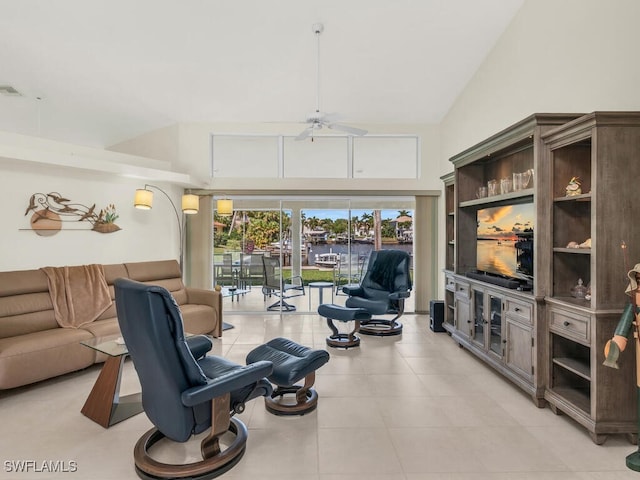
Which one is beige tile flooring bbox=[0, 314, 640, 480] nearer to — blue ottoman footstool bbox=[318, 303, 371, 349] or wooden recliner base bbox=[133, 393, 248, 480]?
wooden recliner base bbox=[133, 393, 248, 480]

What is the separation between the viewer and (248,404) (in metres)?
2.97

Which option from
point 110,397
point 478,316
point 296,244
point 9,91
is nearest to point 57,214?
point 9,91

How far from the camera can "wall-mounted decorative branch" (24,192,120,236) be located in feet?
13.7

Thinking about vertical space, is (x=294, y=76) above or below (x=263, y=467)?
above

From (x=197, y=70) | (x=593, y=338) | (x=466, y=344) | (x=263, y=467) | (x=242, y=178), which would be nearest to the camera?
(x=263, y=467)

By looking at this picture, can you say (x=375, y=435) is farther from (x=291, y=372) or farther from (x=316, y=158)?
(x=316, y=158)

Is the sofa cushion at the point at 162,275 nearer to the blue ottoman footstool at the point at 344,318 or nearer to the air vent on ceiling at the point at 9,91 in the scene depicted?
the blue ottoman footstool at the point at 344,318

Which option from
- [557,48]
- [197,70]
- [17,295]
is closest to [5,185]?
[17,295]

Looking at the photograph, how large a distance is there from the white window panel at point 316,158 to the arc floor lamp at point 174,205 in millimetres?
1592

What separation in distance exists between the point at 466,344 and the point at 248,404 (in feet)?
8.52

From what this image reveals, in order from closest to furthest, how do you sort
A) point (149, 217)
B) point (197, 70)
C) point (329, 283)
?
point (197, 70), point (149, 217), point (329, 283)

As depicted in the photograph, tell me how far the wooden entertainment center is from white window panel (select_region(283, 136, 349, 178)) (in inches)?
91.7

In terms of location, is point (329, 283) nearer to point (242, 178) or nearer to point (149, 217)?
point (242, 178)

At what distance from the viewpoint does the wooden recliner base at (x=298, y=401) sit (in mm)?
2811
